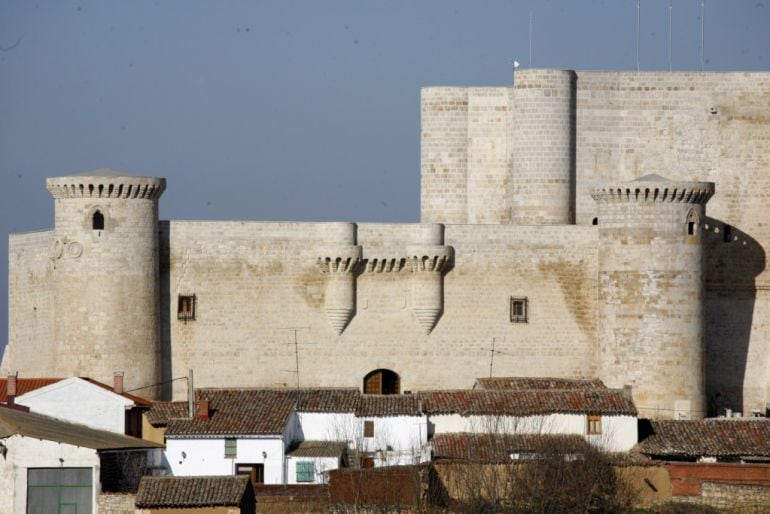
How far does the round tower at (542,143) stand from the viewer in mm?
60562

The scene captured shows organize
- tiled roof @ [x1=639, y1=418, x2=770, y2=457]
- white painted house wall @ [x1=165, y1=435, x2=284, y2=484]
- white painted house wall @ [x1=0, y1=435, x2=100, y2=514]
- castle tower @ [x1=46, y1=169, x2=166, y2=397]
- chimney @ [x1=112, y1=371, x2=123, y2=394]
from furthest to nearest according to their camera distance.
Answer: castle tower @ [x1=46, y1=169, x2=166, y2=397] < chimney @ [x1=112, y1=371, x2=123, y2=394] < tiled roof @ [x1=639, y1=418, x2=770, y2=457] < white painted house wall @ [x1=165, y1=435, x2=284, y2=484] < white painted house wall @ [x1=0, y1=435, x2=100, y2=514]

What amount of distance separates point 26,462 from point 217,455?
535cm

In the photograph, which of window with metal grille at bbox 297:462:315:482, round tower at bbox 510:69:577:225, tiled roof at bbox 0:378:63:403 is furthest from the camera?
round tower at bbox 510:69:577:225

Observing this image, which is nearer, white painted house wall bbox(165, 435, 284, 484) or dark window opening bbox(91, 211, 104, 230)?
white painted house wall bbox(165, 435, 284, 484)

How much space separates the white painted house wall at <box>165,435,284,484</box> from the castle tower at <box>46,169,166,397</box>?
14.0ft

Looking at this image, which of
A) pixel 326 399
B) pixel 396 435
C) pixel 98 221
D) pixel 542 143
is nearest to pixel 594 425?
pixel 396 435

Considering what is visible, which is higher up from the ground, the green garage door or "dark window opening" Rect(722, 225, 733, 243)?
"dark window opening" Rect(722, 225, 733, 243)

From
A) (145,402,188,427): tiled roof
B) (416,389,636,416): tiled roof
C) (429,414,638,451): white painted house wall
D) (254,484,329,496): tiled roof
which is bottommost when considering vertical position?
(254,484,329,496): tiled roof

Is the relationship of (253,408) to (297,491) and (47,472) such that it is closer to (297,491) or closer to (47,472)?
(297,491)

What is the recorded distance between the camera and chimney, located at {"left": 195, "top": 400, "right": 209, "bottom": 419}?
53469mm

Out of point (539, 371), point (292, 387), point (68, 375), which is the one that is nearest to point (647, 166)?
point (539, 371)

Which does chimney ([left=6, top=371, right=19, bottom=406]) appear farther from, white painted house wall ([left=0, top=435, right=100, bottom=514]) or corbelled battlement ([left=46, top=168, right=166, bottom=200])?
white painted house wall ([left=0, top=435, right=100, bottom=514])

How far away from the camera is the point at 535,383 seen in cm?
5731

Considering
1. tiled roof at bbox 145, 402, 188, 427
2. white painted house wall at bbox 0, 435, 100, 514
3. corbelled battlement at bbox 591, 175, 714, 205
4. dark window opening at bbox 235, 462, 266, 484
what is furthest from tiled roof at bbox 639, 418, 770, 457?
white painted house wall at bbox 0, 435, 100, 514
